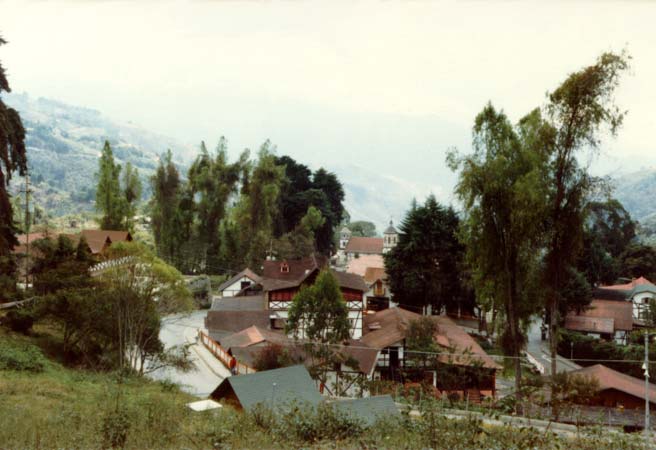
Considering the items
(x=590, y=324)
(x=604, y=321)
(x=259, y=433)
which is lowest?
(x=590, y=324)

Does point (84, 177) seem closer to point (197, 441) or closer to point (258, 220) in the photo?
point (258, 220)

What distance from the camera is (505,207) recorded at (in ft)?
44.1

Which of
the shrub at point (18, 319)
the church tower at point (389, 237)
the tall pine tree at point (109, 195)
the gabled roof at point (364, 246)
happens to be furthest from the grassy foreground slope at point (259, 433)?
the gabled roof at point (364, 246)

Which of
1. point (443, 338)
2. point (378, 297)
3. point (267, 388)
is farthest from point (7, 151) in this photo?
point (378, 297)

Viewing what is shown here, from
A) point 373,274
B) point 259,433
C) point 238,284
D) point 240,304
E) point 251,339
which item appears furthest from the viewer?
point 373,274

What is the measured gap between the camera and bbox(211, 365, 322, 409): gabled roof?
38.8ft

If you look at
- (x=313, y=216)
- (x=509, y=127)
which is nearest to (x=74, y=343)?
(x=509, y=127)

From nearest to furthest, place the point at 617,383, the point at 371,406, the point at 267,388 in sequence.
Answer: the point at 371,406 < the point at 267,388 < the point at 617,383

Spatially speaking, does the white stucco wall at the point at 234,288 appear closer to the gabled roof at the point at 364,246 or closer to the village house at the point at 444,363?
the village house at the point at 444,363

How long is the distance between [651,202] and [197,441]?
209281mm

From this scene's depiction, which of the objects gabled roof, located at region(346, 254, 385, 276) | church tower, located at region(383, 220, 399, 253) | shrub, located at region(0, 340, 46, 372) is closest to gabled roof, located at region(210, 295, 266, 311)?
shrub, located at region(0, 340, 46, 372)

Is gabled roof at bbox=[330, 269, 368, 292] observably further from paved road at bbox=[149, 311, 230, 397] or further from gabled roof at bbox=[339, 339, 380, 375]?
paved road at bbox=[149, 311, 230, 397]

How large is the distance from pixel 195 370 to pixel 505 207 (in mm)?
13448

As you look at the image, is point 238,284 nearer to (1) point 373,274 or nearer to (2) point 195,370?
(1) point 373,274
